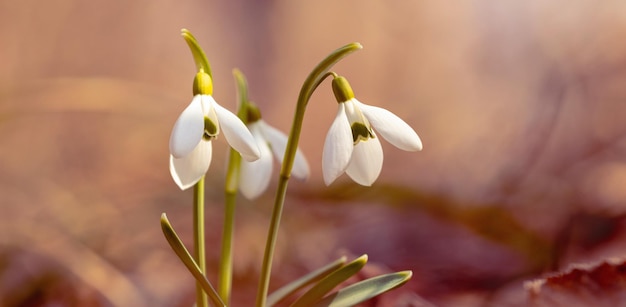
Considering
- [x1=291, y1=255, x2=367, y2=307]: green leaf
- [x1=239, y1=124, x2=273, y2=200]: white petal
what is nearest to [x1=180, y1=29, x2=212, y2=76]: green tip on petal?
[x1=239, y1=124, x2=273, y2=200]: white petal

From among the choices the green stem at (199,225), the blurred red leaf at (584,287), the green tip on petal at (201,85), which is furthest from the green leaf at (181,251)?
the blurred red leaf at (584,287)

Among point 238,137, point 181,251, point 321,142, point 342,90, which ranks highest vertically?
point 321,142

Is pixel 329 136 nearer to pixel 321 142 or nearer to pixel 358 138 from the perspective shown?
pixel 358 138

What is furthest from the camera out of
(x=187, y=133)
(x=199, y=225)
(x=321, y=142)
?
(x=321, y=142)

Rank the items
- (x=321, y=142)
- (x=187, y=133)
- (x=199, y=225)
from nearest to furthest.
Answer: (x=187, y=133)
(x=199, y=225)
(x=321, y=142)

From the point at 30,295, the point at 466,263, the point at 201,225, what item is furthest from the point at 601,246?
the point at 30,295

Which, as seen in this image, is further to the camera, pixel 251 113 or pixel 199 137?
pixel 251 113

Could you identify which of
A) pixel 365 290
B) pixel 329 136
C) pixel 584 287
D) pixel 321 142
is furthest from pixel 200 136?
pixel 321 142

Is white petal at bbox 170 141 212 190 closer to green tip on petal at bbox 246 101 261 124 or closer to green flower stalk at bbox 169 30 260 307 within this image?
green flower stalk at bbox 169 30 260 307
